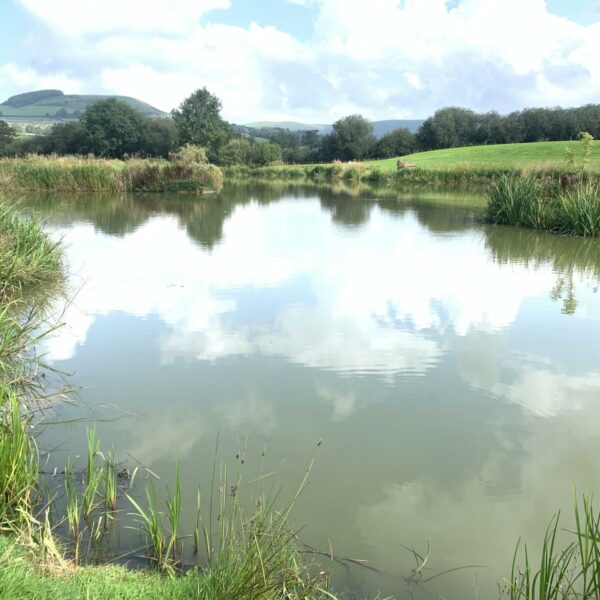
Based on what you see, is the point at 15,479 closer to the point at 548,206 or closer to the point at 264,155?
the point at 548,206

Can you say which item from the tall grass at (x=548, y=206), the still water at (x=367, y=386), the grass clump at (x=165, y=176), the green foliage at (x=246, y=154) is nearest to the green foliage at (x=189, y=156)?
the grass clump at (x=165, y=176)

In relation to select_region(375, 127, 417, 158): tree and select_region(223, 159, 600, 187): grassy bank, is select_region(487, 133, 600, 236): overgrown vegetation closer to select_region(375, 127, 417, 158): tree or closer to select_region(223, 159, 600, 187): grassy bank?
select_region(223, 159, 600, 187): grassy bank

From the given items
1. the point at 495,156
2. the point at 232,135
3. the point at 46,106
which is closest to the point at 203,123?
the point at 232,135

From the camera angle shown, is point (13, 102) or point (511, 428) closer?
point (511, 428)

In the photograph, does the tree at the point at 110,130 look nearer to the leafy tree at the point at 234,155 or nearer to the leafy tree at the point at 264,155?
the leafy tree at the point at 234,155

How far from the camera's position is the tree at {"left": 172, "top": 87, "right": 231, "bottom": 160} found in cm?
5272

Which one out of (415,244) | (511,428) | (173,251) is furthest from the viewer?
(415,244)

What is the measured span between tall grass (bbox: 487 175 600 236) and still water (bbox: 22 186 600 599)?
221 centimetres

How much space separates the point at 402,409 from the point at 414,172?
96.2ft

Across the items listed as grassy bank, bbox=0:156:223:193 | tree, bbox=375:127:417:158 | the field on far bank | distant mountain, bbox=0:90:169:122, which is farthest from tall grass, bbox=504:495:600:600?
distant mountain, bbox=0:90:169:122

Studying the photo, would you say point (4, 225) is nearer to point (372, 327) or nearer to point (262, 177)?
point (372, 327)

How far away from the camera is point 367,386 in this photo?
454 centimetres

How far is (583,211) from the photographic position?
11.7 metres

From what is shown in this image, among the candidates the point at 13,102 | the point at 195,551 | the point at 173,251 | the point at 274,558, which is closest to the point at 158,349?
the point at 195,551
